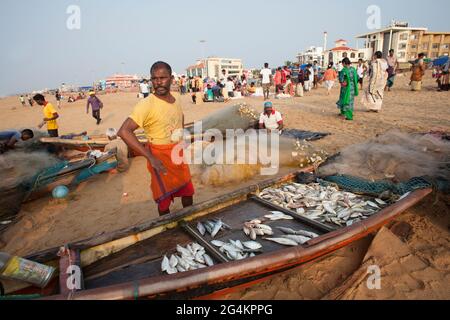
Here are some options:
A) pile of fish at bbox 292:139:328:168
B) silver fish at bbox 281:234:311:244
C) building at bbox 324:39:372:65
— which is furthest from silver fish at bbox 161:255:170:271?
building at bbox 324:39:372:65

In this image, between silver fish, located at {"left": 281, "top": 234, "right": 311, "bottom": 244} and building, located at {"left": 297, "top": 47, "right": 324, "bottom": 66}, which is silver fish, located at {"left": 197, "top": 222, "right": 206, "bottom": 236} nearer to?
silver fish, located at {"left": 281, "top": 234, "right": 311, "bottom": 244}

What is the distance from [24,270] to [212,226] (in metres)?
1.92

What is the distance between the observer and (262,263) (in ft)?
7.91

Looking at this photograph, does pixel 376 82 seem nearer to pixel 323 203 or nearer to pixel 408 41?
pixel 323 203

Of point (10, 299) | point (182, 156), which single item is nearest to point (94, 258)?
point (10, 299)

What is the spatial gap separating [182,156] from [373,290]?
8.50 feet

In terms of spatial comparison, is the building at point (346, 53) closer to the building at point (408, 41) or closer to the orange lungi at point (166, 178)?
the building at point (408, 41)

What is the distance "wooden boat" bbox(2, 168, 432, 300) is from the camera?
218 cm

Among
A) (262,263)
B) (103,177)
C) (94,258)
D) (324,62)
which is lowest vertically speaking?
(103,177)

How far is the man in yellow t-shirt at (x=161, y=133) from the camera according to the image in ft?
9.83

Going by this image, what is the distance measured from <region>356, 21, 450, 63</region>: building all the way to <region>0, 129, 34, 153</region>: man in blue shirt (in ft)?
214

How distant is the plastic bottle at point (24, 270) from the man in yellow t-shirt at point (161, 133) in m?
1.33

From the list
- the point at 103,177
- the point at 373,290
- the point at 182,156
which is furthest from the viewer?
the point at 103,177
